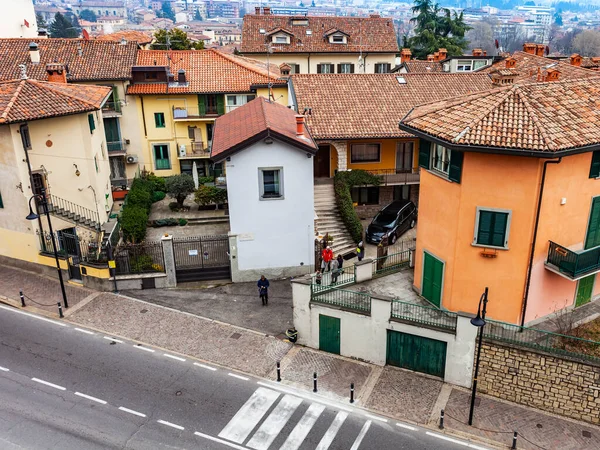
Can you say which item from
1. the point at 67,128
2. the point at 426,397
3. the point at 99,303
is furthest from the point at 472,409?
the point at 67,128

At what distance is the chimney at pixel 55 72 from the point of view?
96.2ft

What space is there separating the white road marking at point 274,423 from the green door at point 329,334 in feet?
9.70

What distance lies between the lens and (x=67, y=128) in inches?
1010

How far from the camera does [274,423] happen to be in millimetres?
16406

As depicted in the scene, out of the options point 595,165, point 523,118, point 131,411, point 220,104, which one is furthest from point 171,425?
point 220,104

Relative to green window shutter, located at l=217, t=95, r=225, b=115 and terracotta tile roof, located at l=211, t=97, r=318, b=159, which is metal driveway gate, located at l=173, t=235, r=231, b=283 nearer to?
terracotta tile roof, located at l=211, t=97, r=318, b=159

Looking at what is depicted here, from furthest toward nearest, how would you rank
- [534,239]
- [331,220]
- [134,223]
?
[331,220], [134,223], [534,239]

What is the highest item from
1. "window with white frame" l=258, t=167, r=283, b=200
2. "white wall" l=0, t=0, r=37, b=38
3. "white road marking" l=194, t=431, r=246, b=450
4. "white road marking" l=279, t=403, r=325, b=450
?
"white wall" l=0, t=0, r=37, b=38

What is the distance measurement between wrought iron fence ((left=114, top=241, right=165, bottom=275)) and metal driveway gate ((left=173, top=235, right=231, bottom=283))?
0.82 m

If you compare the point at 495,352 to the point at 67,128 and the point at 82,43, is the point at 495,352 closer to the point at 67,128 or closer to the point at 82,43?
the point at 67,128

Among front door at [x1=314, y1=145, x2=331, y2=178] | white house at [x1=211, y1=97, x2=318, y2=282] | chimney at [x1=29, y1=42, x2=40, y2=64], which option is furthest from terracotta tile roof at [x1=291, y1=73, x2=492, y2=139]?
chimney at [x1=29, y1=42, x2=40, y2=64]

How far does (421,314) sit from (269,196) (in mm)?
9188

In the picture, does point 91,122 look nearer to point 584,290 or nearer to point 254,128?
point 254,128

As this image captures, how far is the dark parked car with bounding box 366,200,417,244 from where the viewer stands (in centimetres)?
2812
